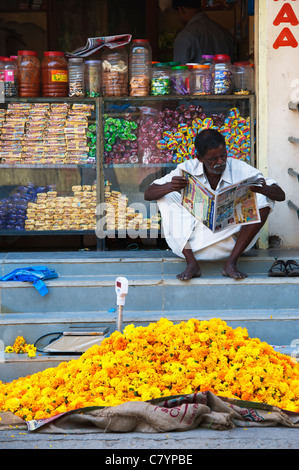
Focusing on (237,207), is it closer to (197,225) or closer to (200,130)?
(197,225)

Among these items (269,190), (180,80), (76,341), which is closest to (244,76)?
(180,80)

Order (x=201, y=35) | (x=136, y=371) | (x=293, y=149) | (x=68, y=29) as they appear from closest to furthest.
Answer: (x=136, y=371), (x=293, y=149), (x=201, y=35), (x=68, y=29)

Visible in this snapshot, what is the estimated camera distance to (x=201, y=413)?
11.3ft

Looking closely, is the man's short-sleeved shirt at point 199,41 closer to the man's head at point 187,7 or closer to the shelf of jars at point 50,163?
the man's head at point 187,7

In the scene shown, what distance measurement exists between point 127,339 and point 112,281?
1320 millimetres

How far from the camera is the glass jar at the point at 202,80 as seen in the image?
623 centimetres

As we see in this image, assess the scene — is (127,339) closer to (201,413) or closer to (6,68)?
(201,413)

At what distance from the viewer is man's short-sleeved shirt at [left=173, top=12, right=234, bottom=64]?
693 centimetres

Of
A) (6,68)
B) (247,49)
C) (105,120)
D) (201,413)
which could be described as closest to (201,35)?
(247,49)

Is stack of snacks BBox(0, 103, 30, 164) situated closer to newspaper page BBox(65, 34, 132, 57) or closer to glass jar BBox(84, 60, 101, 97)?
glass jar BBox(84, 60, 101, 97)

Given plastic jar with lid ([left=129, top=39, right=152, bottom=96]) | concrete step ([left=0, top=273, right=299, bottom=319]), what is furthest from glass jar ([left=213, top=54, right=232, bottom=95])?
concrete step ([left=0, top=273, right=299, bottom=319])

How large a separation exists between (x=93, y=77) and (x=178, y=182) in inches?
67.8

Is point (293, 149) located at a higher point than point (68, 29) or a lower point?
lower

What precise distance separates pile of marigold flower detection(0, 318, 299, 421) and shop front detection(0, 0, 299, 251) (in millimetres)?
2406
